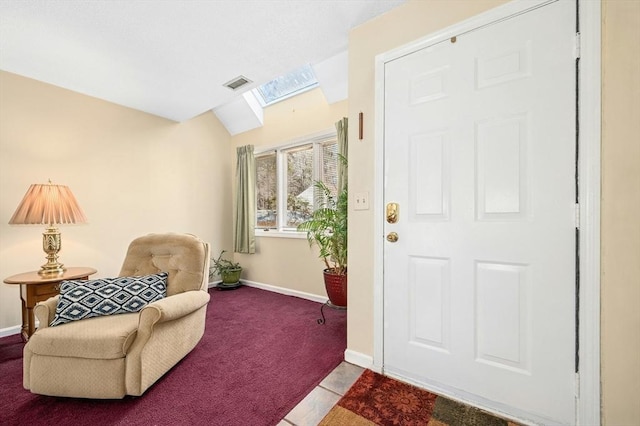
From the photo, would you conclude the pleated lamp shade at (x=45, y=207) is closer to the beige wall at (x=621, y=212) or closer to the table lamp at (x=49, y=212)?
the table lamp at (x=49, y=212)

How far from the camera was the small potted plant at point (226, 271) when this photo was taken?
149 inches

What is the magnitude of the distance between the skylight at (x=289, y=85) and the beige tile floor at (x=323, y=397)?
3.07 meters

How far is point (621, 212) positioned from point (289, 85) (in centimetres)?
337

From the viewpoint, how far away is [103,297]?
1.65 metres

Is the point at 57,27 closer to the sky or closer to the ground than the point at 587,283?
closer to the sky

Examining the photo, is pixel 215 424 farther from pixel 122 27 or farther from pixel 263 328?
pixel 122 27

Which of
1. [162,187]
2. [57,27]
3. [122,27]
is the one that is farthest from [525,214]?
[162,187]

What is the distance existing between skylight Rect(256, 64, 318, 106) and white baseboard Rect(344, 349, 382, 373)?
2.97 meters

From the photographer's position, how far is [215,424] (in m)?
1.28

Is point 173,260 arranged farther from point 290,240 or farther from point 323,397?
point 290,240

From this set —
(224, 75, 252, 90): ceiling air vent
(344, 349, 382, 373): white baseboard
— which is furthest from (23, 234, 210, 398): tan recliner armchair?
(224, 75, 252, 90): ceiling air vent

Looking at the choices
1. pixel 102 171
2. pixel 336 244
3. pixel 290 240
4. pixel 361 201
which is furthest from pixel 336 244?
pixel 102 171

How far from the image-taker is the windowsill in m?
3.37

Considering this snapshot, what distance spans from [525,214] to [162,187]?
3771 mm
